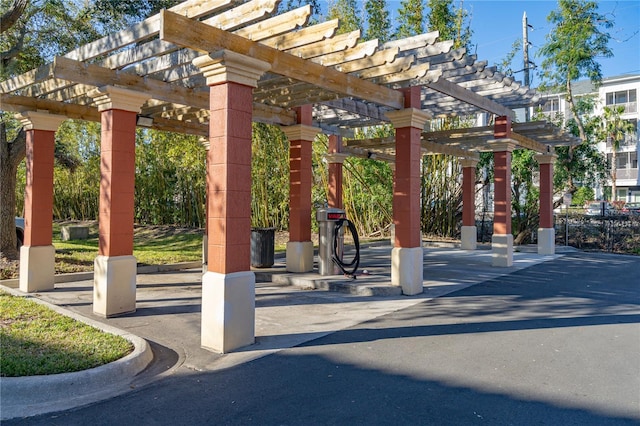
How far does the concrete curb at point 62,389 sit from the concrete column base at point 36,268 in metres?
4.55

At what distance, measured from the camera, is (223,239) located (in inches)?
189

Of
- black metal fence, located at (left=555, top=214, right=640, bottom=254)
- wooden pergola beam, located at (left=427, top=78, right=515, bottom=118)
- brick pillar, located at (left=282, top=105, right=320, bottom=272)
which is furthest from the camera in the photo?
black metal fence, located at (left=555, top=214, right=640, bottom=254)

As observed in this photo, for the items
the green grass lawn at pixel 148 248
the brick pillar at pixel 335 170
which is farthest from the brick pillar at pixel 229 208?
the brick pillar at pixel 335 170

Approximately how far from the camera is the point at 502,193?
36.8 feet

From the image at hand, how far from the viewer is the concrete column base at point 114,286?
20.5ft

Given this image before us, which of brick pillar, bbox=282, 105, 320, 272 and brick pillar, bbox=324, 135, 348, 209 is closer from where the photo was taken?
brick pillar, bbox=282, 105, 320, 272

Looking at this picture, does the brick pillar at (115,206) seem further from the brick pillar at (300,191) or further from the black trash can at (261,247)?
the black trash can at (261,247)

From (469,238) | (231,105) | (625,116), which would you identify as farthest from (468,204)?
(625,116)

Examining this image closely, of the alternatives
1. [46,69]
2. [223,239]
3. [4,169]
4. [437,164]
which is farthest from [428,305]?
[437,164]

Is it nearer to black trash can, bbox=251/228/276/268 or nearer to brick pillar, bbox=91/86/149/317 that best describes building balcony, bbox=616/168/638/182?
black trash can, bbox=251/228/276/268

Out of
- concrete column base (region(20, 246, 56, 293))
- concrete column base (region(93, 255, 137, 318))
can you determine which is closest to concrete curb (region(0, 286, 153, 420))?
concrete column base (region(93, 255, 137, 318))

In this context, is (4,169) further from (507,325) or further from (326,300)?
(507,325)

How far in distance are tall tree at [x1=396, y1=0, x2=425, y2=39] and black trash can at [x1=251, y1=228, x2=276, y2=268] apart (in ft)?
30.1

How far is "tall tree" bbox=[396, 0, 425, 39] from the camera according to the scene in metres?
15.6
